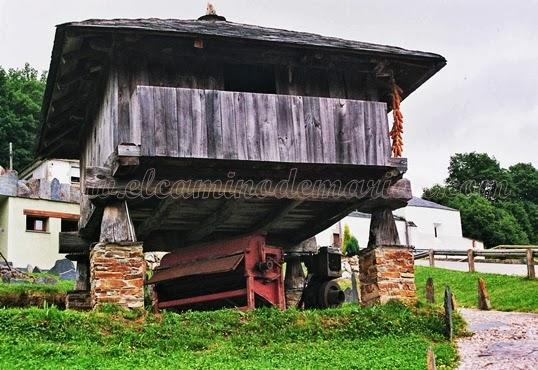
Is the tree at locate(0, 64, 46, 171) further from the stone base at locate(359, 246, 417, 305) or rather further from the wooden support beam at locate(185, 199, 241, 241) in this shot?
the stone base at locate(359, 246, 417, 305)

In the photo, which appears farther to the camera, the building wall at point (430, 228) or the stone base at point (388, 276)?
the building wall at point (430, 228)

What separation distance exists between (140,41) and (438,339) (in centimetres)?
759

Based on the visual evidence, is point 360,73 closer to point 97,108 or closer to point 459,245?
point 97,108

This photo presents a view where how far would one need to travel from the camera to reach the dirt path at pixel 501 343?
1222 cm

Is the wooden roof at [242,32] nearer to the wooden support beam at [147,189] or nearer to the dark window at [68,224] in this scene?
the wooden support beam at [147,189]

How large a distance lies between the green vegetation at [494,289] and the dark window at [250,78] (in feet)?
30.4

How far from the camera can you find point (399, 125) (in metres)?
15.6

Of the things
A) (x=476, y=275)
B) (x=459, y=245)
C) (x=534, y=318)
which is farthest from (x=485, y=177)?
(x=534, y=318)

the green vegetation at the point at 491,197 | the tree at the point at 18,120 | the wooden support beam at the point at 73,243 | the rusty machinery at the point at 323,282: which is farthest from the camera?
the green vegetation at the point at 491,197

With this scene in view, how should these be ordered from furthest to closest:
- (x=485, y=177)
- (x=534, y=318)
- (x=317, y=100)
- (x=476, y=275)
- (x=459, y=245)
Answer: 1. (x=485, y=177)
2. (x=459, y=245)
3. (x=476, y=275)
4. (x=534, y=318)
5. (x=317, y=100)

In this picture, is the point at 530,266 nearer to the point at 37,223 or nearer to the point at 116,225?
the point at 116,225

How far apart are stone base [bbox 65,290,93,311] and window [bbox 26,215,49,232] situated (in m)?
17.8

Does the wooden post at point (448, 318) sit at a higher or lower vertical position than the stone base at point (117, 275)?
lower

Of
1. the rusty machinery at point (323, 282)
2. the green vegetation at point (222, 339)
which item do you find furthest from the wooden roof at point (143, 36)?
the green vegetation at point (222, 339)
